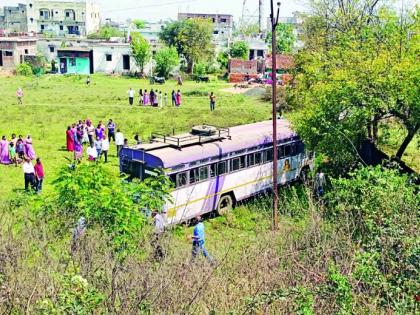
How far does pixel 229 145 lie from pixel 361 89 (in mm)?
3733

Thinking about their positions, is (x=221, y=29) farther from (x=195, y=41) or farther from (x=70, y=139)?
(x=70, y=139)

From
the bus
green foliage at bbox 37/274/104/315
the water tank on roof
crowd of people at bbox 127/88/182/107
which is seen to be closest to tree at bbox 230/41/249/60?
crowd of people at bbox 127/88/182/107

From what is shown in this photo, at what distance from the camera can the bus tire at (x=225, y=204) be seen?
1534 cm

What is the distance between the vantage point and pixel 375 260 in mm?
7125

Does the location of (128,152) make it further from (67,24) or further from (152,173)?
(67,24)

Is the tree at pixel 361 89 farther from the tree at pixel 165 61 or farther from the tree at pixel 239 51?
the tree at pixel 239 51

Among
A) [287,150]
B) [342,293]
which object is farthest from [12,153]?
[342,293]

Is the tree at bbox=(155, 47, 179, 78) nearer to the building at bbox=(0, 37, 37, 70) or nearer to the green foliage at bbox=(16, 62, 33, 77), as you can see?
the green foliage at bbox=(16, 62, 33, 77)

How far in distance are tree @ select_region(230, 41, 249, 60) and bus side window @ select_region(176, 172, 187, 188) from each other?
143 ft

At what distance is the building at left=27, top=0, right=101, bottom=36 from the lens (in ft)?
295

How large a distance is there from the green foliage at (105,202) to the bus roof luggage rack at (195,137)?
3490 mm

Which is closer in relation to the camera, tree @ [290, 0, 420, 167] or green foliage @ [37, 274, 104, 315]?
green foliage @ [37, 274, 104, 315]

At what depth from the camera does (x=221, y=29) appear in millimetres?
81375

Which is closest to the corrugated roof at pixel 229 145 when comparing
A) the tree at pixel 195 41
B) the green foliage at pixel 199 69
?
the green foliage at pixel 199 69
